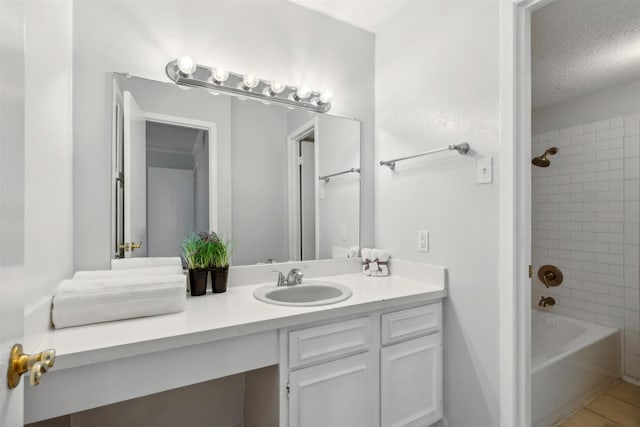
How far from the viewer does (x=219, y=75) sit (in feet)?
5.06

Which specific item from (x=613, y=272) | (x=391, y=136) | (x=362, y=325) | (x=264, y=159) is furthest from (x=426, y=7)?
(x=613, y=272)

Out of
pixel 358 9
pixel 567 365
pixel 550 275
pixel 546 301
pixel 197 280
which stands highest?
pixel 358 9

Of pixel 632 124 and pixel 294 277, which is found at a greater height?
pixel 632 124

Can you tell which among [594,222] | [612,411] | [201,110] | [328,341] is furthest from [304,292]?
[594,222]

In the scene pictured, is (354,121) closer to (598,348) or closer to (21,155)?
(21,155)

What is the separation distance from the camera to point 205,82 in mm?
1548

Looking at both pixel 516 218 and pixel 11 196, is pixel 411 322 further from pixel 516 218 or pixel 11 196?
pixel 11 196

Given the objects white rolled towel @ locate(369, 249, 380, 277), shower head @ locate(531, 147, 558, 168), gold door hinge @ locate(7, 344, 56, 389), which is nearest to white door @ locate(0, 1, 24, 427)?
gold door hinge @ locate(7, 344, 56, 389)

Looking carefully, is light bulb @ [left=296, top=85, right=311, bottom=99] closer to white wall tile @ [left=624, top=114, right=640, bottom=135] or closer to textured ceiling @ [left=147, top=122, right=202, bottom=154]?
textured ceiling @ [left=147, top=122, right=202, bottom=154]

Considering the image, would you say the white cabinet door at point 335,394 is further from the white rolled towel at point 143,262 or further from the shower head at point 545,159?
the shower head at point 545,159

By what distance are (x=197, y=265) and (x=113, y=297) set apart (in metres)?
0.40

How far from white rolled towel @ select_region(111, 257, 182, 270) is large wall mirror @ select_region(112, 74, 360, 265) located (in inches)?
1.7

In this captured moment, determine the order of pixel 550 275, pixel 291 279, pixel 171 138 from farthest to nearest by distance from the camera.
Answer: pixel 550 275
pixel 291 279
pixel 171 138

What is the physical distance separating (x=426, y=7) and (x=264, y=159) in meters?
1.22
